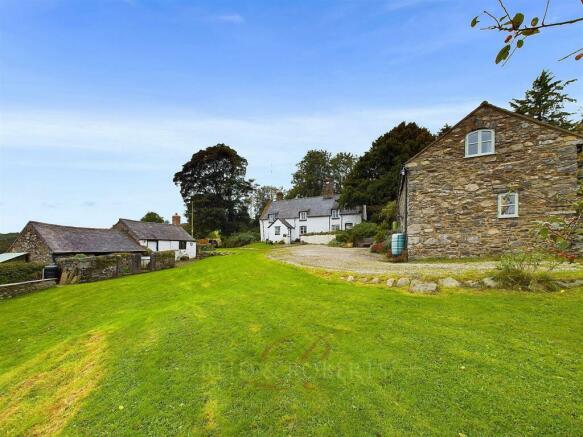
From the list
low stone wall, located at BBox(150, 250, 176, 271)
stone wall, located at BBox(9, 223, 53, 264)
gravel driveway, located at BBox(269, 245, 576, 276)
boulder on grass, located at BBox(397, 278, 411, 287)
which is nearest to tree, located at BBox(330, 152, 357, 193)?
low stone wall, located at BBox(150, 250, 176, 271)

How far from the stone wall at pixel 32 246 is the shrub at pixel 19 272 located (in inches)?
140

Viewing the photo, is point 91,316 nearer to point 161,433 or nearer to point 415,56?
point 161,433

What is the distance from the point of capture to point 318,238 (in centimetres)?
3981

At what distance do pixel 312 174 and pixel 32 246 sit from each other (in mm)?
56595

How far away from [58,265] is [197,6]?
58.4 ft

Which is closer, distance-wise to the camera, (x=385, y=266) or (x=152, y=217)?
(x=385, y=266)

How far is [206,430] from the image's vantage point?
343 cm

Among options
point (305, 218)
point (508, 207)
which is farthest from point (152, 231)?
point (508, 207)

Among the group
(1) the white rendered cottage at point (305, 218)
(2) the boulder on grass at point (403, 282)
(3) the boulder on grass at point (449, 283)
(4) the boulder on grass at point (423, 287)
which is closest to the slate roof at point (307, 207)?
(1) the white rendered cottage at point (305, 218)

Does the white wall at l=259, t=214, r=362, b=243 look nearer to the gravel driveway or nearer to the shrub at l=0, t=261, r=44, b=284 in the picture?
the gravel driveway

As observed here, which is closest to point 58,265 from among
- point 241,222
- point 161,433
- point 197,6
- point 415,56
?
point 197,6

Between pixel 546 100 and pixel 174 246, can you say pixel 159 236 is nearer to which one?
pixel 174 246

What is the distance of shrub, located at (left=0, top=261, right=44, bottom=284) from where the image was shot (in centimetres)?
1510

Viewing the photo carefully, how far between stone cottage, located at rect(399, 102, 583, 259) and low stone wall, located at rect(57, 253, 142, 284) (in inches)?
793
